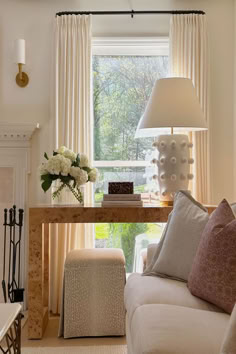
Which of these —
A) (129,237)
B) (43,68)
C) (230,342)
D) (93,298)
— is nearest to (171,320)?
(230,342)

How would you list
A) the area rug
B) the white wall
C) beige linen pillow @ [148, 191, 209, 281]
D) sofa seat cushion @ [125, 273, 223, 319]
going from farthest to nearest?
the white wall → the area rug → beige linen pillow @ [148, 191, 209, 281] → sofa seat cushion @ [125, 273, 223, 319]

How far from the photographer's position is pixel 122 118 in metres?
3.88

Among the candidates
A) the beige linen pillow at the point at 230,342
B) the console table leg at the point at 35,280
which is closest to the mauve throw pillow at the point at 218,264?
Result: the beige linen pillow at the point at 230,342

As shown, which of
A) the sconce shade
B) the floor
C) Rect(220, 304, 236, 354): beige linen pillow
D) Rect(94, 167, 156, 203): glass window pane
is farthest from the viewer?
Rect(94, 167, 156, 203): glass window pane

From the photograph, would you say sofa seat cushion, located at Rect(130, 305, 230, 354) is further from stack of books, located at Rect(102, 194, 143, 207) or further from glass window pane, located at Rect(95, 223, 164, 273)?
glass window pane, located at Rect(95, 223, 164, 273)

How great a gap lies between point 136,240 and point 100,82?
136 cm

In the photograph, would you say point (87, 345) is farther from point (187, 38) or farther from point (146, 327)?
point (187, 38)

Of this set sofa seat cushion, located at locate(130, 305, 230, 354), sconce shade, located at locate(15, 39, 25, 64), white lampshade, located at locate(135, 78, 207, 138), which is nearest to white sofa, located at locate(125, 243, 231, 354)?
sofa seat cushion, located at locate(130, 305, 230, 354)

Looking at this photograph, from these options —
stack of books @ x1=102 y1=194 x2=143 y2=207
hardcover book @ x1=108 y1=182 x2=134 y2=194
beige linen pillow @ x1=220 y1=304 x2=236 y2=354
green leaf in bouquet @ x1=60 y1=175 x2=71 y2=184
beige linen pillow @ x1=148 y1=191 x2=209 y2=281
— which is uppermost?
green leaf in bouquet @ x1=60 y1=175 x2=71 y2=184

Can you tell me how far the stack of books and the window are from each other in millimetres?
729

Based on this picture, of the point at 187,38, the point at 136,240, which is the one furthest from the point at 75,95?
the point at 136,240

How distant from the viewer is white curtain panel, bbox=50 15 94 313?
3.65 meters

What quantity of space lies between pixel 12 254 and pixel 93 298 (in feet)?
3.20

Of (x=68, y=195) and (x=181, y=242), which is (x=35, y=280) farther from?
(x=181, y=242)
